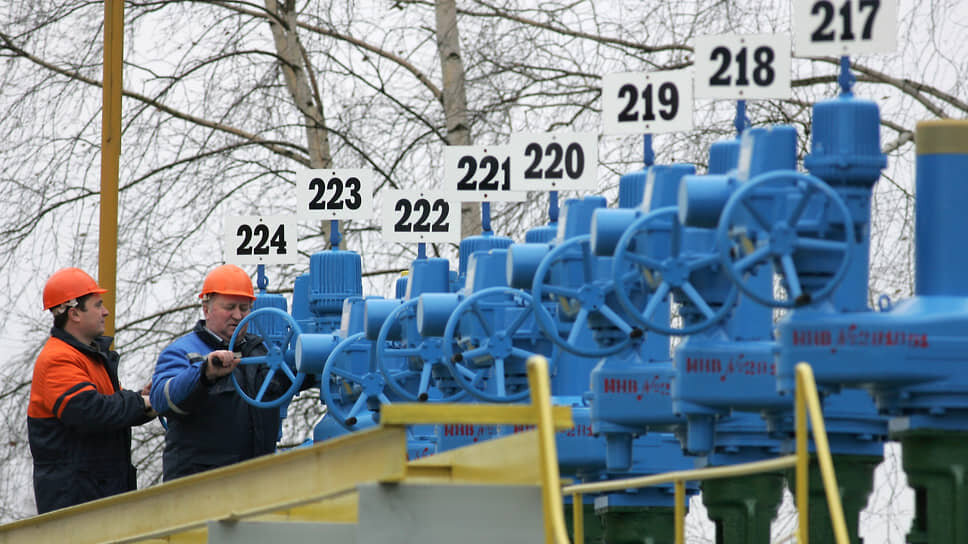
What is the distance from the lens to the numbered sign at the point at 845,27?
289 inches

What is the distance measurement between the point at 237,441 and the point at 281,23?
7.25 meters

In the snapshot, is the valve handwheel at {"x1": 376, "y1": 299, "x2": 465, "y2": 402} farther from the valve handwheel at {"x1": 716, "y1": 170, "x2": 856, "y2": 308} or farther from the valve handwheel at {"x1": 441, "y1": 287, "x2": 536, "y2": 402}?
the valve handwheel at {"x1": 716, "y1": 170, "x2": 856, "y2": 308}

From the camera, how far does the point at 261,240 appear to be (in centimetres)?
1262

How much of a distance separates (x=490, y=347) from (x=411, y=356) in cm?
124

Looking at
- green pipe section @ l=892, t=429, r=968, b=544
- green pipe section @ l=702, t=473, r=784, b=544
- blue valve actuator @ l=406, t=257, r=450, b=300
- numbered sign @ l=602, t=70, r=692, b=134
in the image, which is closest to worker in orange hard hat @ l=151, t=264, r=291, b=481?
blue valve actuator @ l=406, t=257, r=450, b=300

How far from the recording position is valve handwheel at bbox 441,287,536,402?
922 centimetres

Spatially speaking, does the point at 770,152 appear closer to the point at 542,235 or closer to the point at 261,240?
the point at 542,235

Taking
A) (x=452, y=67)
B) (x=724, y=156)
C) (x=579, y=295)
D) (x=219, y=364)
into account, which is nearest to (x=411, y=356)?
(x=219, y=364)

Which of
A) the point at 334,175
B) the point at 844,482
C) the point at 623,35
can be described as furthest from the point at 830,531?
the point at 623,35

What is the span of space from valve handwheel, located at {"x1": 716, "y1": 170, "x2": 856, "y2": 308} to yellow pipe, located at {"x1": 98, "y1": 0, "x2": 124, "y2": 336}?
7099mm

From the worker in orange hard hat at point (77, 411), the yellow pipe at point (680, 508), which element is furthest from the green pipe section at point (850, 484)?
the worker in orange hard hat at point (77, 411)

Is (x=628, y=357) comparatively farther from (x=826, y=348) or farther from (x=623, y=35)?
(x=623, y=35)

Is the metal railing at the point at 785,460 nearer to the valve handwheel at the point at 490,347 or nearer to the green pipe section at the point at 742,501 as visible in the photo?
the green pipe section at the point at 742,501

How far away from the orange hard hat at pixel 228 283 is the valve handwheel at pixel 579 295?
2.74 m
